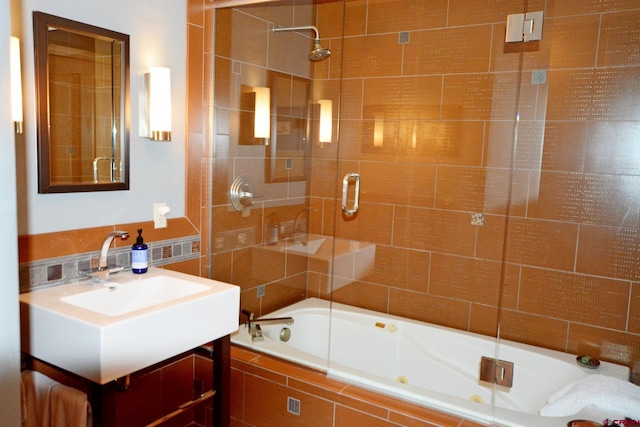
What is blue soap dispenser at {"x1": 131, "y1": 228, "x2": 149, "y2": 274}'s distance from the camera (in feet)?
7.37

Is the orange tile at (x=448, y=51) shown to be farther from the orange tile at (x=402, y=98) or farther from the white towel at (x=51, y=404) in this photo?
the white towel at (x=51, y=404)

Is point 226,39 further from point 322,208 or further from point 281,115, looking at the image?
point 322,208

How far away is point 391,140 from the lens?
3051 mm

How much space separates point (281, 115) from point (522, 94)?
4.61 feet

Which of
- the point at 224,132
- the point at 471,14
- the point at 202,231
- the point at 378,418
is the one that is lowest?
the point at 378,418

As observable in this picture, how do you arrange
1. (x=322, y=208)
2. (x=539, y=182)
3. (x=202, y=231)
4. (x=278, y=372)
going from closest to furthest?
(x=278, y=372) → (x=539, y=182) → (x=202, y=231) → (x=322, y=208)

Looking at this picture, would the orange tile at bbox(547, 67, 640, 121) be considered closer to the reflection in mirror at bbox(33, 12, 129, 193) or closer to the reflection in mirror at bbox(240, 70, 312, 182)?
the reflection in mirror at bbox(240, 70, 312, 182)

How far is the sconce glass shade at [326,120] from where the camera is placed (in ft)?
10.6

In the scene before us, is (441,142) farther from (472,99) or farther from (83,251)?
(83,251)

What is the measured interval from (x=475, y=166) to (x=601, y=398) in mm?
1304

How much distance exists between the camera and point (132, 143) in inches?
89.5

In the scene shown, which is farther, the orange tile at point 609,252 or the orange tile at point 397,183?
the orange tile at point 397,183

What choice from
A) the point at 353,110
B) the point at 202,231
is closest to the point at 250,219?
the point at 202,231

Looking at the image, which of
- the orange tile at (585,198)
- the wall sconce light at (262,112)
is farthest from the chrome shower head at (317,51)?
the orange tile at (585,198)
